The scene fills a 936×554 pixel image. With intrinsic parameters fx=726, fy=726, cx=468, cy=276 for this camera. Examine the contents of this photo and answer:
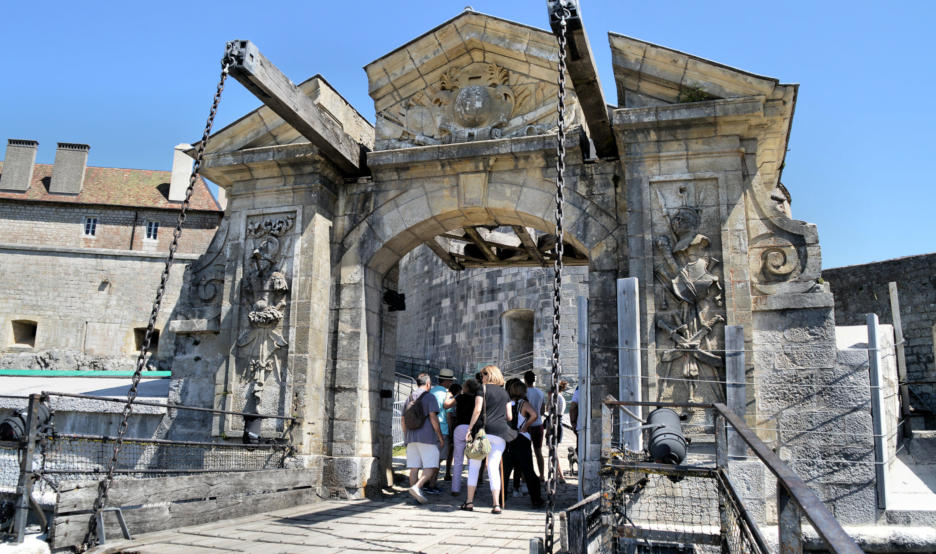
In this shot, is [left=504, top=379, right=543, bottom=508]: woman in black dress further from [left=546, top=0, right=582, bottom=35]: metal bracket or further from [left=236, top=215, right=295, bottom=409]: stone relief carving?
→ [left=546, top=0, right=582, bottom=35]: metal bracket

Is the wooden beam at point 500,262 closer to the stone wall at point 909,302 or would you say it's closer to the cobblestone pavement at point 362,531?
the cobblestone pavement at point 362,531

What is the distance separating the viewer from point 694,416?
6.39 metres

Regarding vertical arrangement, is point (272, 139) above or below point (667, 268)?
above

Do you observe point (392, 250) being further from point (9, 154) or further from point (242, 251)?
point (9, 154)

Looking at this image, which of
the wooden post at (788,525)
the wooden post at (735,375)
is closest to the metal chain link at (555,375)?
the wooden post at (788,525)

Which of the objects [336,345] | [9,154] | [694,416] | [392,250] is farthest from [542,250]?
[9,154]

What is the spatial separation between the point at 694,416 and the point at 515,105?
394 cm

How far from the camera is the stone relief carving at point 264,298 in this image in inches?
313

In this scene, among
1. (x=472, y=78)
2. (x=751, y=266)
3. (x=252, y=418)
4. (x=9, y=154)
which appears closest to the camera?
(x=751, y=266)

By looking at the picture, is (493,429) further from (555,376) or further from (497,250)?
(497,250)

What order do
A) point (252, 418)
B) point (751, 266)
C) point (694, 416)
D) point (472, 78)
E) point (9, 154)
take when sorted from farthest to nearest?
1. point (9, 154)
2. point (472, 78)
3. point (252, 418)
4. point (751, 266)
5. point (694, 416)

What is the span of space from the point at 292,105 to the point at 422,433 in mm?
3542

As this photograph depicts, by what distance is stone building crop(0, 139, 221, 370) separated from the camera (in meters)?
28.5

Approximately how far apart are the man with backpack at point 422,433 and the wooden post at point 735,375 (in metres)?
2.87
